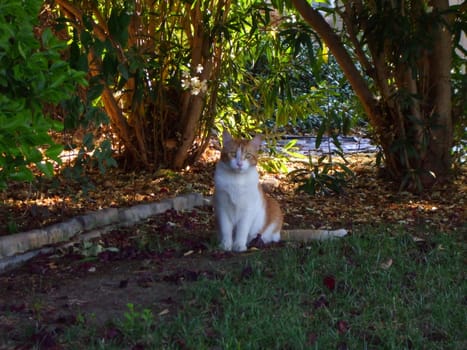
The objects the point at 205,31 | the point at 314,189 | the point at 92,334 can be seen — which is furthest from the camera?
the point at 205,31

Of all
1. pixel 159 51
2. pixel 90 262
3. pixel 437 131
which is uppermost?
pixel 159 51

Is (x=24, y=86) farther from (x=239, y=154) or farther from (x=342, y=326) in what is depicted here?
(x=342, y=326)

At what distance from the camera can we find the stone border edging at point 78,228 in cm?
425

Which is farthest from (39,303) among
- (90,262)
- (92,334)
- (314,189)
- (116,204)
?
(314,189)

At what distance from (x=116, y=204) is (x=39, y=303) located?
243 centimetres

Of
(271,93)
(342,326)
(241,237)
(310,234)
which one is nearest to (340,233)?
(310,234)

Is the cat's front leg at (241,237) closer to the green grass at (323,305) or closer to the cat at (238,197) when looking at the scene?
the cat at (238,197)

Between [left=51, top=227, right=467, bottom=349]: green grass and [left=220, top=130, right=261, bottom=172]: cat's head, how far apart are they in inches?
21.3

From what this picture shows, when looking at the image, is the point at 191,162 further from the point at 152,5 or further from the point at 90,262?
the point at 90,262

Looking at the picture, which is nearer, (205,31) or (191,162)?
(205,31)

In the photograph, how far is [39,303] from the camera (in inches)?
130

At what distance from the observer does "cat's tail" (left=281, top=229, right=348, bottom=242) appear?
4574 mm

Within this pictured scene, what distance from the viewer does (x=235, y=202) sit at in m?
4.39

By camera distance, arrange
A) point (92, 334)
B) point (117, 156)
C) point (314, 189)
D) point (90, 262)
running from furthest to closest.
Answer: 1. point (117, 156)
2. point (314, 189)
3. point (90, 262)
4. point (92, 334)
